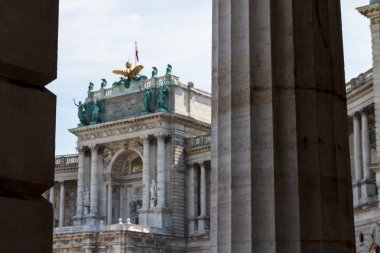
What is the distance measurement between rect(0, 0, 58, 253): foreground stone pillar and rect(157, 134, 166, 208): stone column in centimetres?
6509

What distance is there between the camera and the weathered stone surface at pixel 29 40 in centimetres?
348

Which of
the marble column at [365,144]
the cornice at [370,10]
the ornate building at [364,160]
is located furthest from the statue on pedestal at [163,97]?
the cornice at [370,10]

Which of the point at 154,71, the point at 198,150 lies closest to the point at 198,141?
the point at 198,150

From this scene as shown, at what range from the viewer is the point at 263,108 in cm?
923

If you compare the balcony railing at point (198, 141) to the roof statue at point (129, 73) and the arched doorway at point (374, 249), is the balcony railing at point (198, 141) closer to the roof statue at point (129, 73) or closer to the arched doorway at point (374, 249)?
the roof statue at point (129, 73)

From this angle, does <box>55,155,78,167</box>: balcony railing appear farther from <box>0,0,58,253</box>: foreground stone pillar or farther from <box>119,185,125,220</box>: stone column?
<box>0,0,58,253</box>: foreground stone pillar

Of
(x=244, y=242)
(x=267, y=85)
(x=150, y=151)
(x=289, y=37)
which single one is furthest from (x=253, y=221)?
(x=150, y=151)

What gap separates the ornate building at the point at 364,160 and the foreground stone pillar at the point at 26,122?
40.2m

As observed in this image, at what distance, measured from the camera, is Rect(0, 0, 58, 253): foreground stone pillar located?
3.41 metres

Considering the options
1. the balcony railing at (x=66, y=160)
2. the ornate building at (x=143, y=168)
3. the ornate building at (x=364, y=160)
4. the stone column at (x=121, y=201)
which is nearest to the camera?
the ornate building at (x=364, y=160)

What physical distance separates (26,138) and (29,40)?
17.5 inches

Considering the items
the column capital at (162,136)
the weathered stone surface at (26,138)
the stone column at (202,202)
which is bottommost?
the weathered stone surface at (26,138)

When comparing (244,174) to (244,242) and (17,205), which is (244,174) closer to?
(244,242)

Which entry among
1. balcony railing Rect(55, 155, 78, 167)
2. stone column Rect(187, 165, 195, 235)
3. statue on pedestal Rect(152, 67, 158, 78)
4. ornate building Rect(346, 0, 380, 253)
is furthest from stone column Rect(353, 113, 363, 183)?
balcony railing Rect(55, 155, 78, 167)
